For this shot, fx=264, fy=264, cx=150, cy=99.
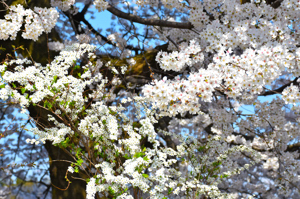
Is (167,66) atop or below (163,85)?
atop

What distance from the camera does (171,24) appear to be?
3.85 meters

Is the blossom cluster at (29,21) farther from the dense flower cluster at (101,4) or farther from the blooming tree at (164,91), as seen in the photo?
the dense flower cluster at (101,4)

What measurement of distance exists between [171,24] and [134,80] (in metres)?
1.61

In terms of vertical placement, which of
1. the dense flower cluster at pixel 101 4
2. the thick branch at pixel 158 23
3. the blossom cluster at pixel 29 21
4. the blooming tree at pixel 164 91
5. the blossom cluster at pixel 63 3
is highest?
A: the blossom cluster at pixel 63 3

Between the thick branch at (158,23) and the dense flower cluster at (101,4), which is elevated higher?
the dense flower cluster at (101,4)

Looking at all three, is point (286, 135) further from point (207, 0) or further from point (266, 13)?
point (207, 0)

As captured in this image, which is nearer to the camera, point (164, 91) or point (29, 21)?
point (164, 91)

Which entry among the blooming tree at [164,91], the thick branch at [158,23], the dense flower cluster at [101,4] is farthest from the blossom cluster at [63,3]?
the thick branch at [158,23]

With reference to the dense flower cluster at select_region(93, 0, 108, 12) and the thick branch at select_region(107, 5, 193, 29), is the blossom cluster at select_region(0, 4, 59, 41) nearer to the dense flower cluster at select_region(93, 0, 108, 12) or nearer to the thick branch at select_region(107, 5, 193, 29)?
the dense flower cluster at select_region(93, 0, 108, 12)

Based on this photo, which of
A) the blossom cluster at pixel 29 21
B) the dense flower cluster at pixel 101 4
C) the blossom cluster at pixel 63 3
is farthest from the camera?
the blossom cluster at pixel 63 3

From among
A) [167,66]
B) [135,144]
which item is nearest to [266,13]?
[167,66]

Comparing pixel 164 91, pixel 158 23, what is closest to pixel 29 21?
pixel 158 23

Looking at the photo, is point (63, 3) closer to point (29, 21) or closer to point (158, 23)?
point (29, 21)

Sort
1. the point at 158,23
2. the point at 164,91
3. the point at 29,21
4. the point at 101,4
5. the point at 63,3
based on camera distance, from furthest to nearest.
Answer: the point at 63,3 → the point at 101,4 → the point at 158,23 → the point at 29,21 → the point at 164,91
